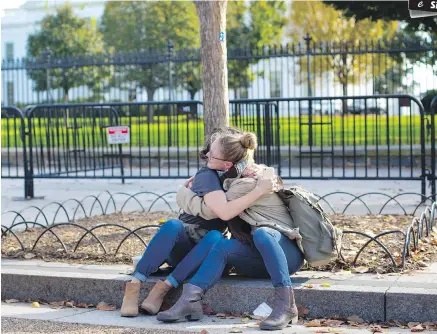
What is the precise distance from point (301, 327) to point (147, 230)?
301cm

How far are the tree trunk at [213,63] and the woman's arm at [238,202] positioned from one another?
225 cm

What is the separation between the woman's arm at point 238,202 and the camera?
5777mm

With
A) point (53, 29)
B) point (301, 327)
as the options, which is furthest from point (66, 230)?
point (53, 29)

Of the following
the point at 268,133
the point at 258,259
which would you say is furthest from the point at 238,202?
the point at 268,133

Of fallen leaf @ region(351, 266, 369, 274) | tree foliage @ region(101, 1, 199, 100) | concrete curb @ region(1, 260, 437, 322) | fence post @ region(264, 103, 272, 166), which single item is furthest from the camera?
tree foliage @ region(101, 1, 199, 100)

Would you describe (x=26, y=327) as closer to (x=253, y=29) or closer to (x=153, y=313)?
(x=153, y=313)

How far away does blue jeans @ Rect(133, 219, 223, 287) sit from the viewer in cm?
585

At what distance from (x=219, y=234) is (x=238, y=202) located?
0.29 metres

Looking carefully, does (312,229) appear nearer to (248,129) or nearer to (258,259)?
(258,259)

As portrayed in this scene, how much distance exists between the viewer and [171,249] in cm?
595

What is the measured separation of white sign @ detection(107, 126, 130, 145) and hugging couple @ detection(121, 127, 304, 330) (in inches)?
249

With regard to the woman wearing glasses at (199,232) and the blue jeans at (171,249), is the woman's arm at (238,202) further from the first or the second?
the blue jeans at (171,249)

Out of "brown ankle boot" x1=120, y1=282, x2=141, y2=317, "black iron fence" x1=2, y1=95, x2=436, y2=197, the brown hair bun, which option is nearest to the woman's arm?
the brown hair bun

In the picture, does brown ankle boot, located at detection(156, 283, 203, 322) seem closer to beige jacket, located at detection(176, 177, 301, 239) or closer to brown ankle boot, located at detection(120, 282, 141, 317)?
brown ankle boot, located at detection(120, 282, 141, 317)
